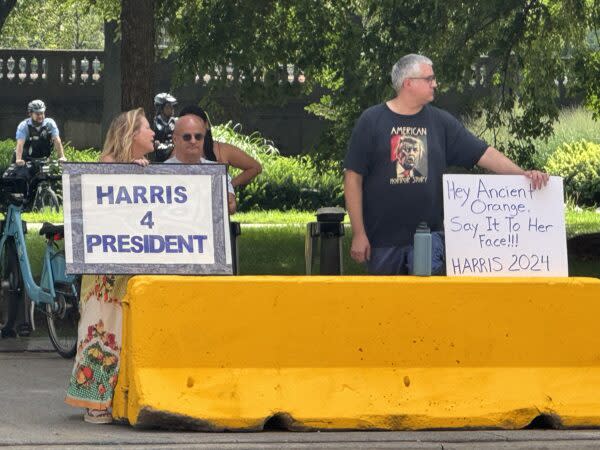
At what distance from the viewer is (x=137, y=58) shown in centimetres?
1612

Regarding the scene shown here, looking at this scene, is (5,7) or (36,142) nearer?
(36,142)

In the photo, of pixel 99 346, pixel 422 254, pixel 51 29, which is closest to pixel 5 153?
pixel 99 346

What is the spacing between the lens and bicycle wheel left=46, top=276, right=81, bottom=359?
12.2 meters

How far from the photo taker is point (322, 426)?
350 inches

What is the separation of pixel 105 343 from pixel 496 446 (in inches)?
81.5

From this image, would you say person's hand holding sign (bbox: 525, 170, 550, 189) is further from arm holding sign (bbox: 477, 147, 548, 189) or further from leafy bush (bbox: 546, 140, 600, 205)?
leafy bush (bbox: 546, 140, 600, 205)

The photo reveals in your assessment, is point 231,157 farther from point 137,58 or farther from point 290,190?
point 290,190

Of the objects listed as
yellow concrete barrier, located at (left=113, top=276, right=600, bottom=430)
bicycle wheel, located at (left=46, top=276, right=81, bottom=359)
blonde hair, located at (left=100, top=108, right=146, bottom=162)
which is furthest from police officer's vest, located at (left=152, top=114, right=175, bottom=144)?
yellow concrete barrier, located at (left=113, top=276, right=600, bottom=430)

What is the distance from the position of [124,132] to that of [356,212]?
1358mm

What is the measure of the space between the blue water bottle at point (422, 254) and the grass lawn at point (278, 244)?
8123 millimetres

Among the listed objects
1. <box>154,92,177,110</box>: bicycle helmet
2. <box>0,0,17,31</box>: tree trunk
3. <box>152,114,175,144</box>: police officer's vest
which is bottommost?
<box>152,114,175,144</box>: police officer's vest

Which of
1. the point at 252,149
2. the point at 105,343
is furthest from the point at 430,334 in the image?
the point at 252,149

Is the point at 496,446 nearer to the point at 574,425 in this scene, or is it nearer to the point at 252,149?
the point at 574,425

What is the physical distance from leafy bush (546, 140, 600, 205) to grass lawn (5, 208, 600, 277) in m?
3.37
